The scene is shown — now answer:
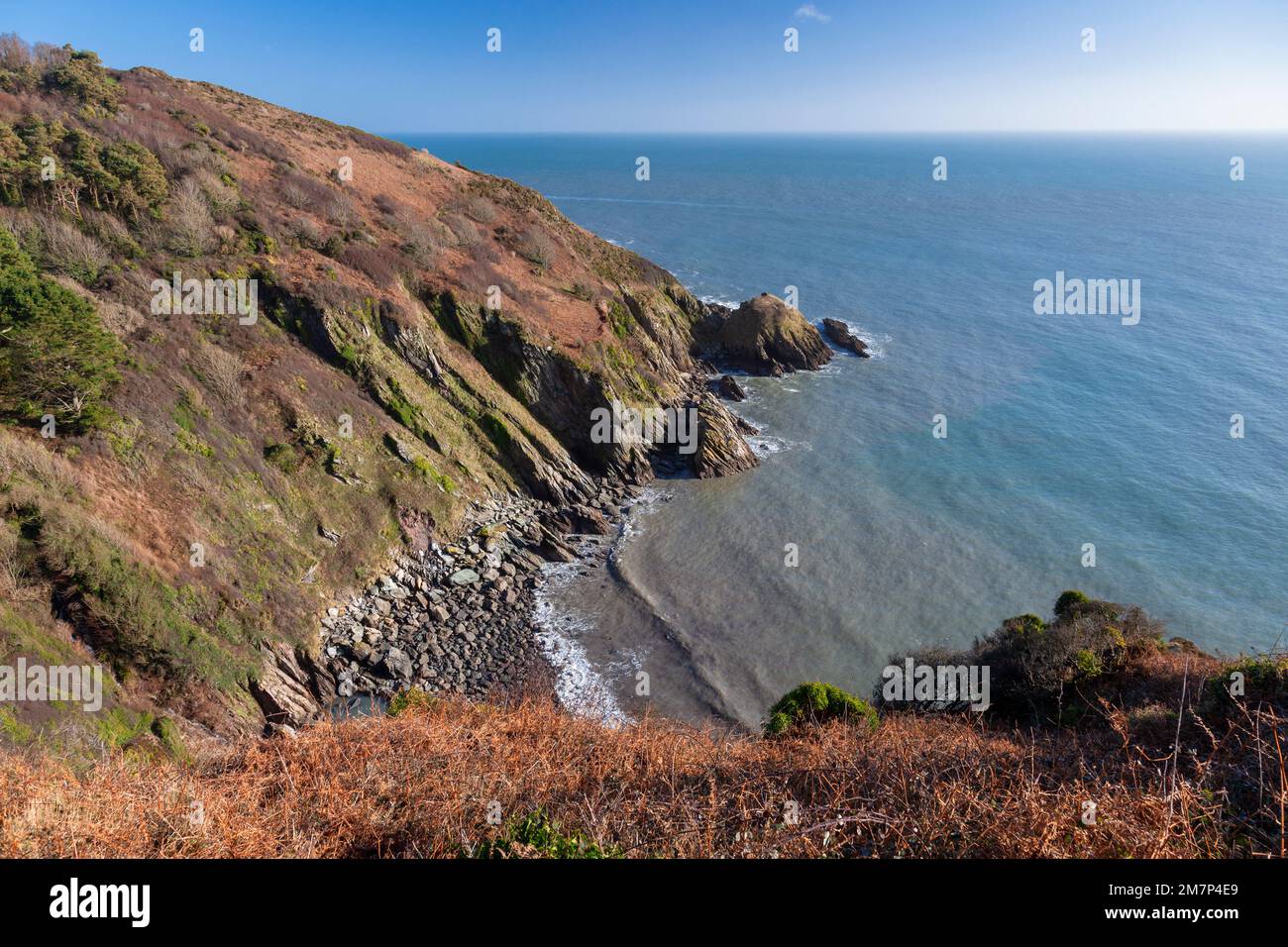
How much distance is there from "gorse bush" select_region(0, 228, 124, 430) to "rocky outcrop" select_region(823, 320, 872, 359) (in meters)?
49.5

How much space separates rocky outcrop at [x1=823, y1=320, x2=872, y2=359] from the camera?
5578 centimetres

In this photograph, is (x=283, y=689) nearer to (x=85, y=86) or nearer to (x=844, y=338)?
(x=85, y=86)

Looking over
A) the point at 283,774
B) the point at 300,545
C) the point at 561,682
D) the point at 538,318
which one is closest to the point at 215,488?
the point at 300,545

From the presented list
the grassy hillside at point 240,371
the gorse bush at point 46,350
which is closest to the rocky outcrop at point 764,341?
the grassy hillside at point 240,371

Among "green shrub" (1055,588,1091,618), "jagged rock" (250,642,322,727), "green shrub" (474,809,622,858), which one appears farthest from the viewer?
"green shrub" (1055,588,1091,618)

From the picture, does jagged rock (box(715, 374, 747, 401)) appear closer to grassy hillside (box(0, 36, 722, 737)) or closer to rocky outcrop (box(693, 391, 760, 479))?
grassy hillside (box(0, 36, 722, 737))

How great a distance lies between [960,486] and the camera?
37.4 metres

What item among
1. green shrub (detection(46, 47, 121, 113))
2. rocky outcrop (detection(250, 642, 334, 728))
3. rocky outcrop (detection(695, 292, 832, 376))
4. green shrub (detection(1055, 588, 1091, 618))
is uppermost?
green shrub (detection(46, 47, 121, 113))

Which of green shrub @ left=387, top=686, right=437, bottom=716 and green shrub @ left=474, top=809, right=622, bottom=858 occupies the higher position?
green shrub @ left=474, top=809, right=622, bottom=858

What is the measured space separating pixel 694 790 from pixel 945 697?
12590 mm

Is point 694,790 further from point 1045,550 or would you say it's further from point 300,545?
point 1045,550

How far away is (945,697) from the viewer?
61.7 feet

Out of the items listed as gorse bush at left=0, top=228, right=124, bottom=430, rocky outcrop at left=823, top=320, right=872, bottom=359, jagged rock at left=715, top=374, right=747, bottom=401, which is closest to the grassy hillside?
gorse bush at left=0, top=228, right=124, bottom=430
